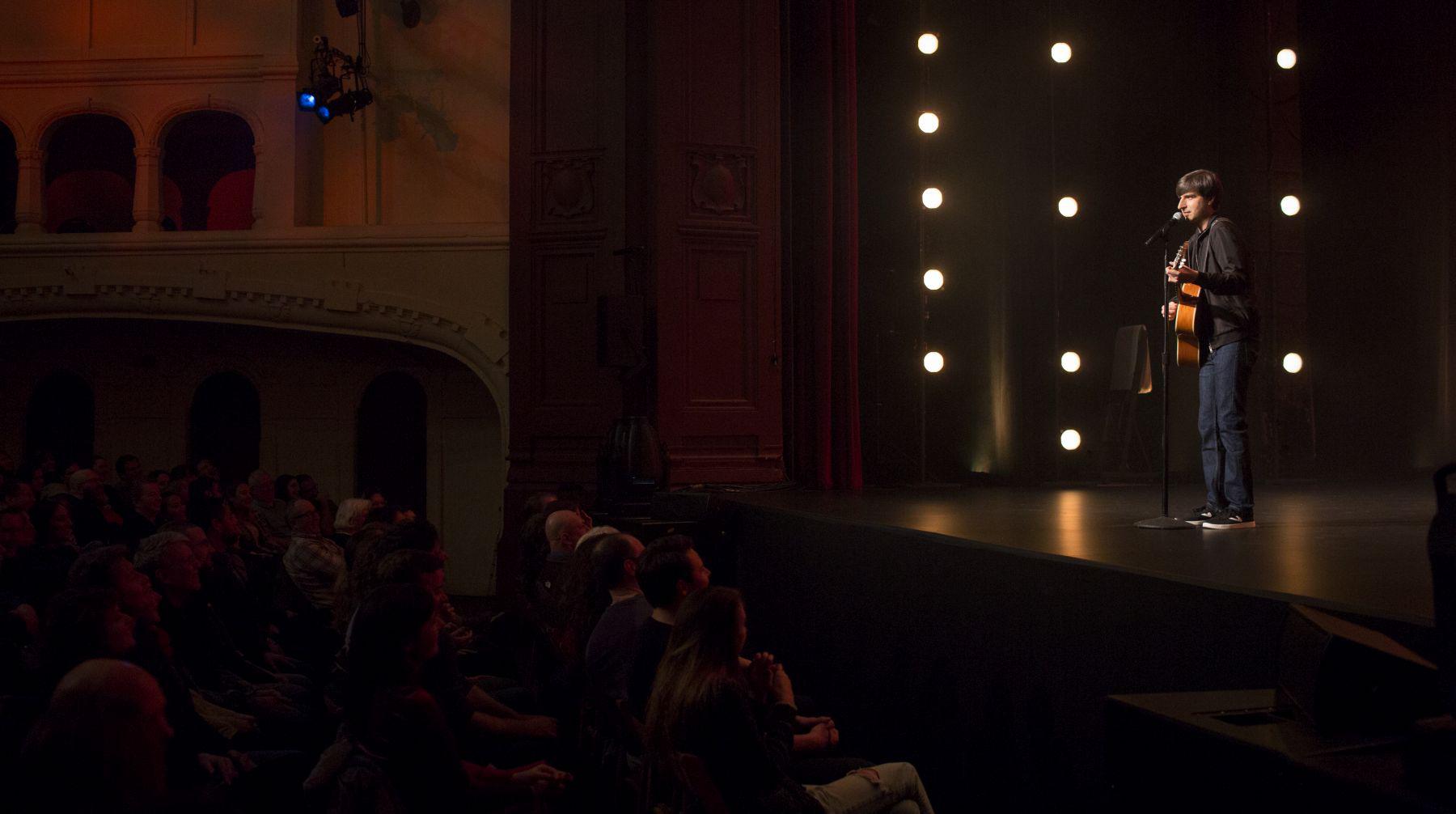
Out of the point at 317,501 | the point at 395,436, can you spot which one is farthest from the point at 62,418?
the point at 317,501

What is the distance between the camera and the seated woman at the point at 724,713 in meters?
2.44

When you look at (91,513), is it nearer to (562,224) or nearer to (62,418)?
(562,224)

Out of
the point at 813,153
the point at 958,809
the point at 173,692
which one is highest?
the point at 813,153

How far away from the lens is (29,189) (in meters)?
11.8

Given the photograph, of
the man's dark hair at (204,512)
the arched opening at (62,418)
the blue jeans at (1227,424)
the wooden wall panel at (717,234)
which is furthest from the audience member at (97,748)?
the arched opening at (62,418)

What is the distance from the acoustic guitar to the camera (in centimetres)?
436

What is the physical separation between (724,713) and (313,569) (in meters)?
3.28

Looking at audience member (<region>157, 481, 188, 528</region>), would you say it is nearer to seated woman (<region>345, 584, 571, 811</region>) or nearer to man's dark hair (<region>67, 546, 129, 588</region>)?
man's dark hair (<region>67, 546, 129, 588</region>)

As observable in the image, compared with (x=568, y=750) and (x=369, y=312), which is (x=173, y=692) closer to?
(x=568, y=750)

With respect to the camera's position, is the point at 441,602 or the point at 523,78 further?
the point at 523,78

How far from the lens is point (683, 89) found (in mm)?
7926

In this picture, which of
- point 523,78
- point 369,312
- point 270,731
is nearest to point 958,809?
point 270,731

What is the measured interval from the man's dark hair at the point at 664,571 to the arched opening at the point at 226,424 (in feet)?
35.2

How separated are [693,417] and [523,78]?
2987 millimetres
